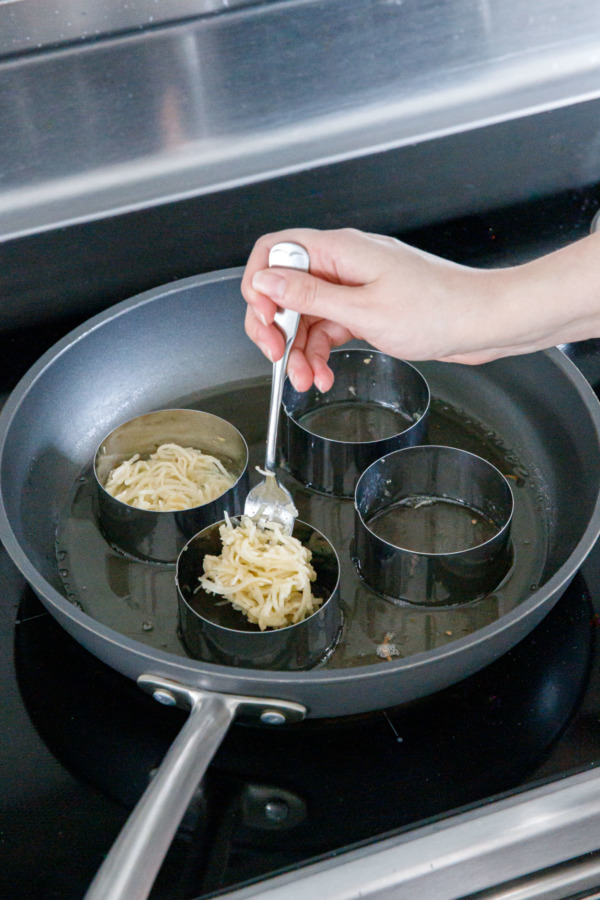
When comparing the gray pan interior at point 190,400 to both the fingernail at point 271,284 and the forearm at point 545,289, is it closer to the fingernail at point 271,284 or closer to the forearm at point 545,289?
the forearm at point 545,289

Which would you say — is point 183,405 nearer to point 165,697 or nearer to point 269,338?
point 269,338

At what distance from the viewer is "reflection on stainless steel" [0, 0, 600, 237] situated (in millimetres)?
1179

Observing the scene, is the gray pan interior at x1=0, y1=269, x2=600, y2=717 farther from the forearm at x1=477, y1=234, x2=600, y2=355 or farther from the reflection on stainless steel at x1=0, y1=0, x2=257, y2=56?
the reflection on stainless steel at x1=0, y1=0, x2=257, y2=56

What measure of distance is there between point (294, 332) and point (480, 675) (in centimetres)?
36

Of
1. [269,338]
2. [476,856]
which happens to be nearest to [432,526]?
[269,338]

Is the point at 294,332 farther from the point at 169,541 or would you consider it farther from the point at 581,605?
the point at 581,605

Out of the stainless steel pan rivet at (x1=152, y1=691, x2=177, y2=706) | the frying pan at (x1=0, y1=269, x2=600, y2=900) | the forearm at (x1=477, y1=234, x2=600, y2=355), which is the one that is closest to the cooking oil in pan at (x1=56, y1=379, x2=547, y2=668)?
the frying pan at (x1=0, y1=269, x2=600, y2=900)

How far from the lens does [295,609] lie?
0.82 meters

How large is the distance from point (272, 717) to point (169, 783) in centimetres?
11

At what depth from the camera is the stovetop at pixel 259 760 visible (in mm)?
650

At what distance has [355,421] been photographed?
106 cm

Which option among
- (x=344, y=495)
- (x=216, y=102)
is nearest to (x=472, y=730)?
(x=344, y=495)

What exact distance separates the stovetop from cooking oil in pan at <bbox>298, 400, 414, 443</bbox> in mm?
307

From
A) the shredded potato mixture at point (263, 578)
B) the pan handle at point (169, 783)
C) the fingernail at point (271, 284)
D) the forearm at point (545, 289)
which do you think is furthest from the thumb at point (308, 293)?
the pan handle at point (169, 783)
